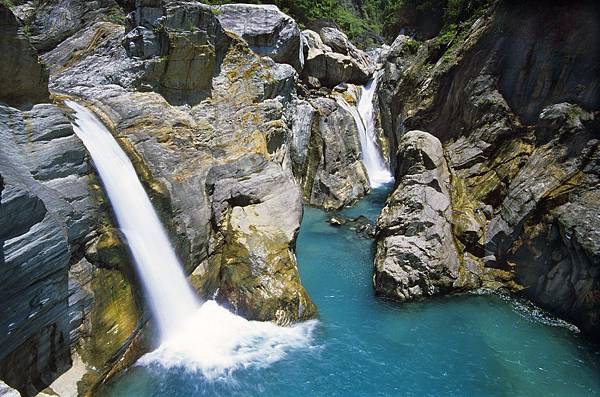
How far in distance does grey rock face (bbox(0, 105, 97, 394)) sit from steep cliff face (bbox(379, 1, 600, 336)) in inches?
499

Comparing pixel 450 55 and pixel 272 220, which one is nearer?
pixel 272 220

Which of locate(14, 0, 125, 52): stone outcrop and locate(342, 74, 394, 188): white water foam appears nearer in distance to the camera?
locate(14, 0, 125, 52): stone outcrop

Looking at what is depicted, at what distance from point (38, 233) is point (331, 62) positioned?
25.8 metres

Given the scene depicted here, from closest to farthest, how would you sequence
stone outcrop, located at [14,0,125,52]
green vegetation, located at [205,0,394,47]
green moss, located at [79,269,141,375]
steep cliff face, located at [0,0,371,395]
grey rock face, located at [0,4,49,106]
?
steep cliff face, located at [0,0,371,395] → grey rock face, located at [0,4,49,106] → green moss, located at [79,269,141,375] → stone outcrop, located at [14,0,125,52] → green vegetation, located at [205,0,394,47]

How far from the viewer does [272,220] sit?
47.1 feet

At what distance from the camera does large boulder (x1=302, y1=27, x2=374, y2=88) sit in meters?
29.7

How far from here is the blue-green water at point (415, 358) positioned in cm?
1014

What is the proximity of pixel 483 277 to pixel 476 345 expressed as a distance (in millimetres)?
3463

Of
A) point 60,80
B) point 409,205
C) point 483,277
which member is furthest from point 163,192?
point 483,277

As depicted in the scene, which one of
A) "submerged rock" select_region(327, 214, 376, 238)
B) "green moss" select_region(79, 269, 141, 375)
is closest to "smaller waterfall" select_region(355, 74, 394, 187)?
"submerged rock" select_region(327, 214, 376, 238)

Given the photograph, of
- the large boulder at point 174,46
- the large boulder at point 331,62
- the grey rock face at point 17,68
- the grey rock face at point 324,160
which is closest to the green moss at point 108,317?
the grey rock face at point 17,68

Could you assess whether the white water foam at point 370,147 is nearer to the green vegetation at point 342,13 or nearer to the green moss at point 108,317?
the green vegetation at point 342,13

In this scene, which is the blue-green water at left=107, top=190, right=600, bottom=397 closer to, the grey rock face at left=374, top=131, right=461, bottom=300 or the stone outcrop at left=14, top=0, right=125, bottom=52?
the grey rock face at left=374, top=131, right=461, bottom=300

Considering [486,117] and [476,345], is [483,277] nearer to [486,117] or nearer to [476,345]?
[476,345]
